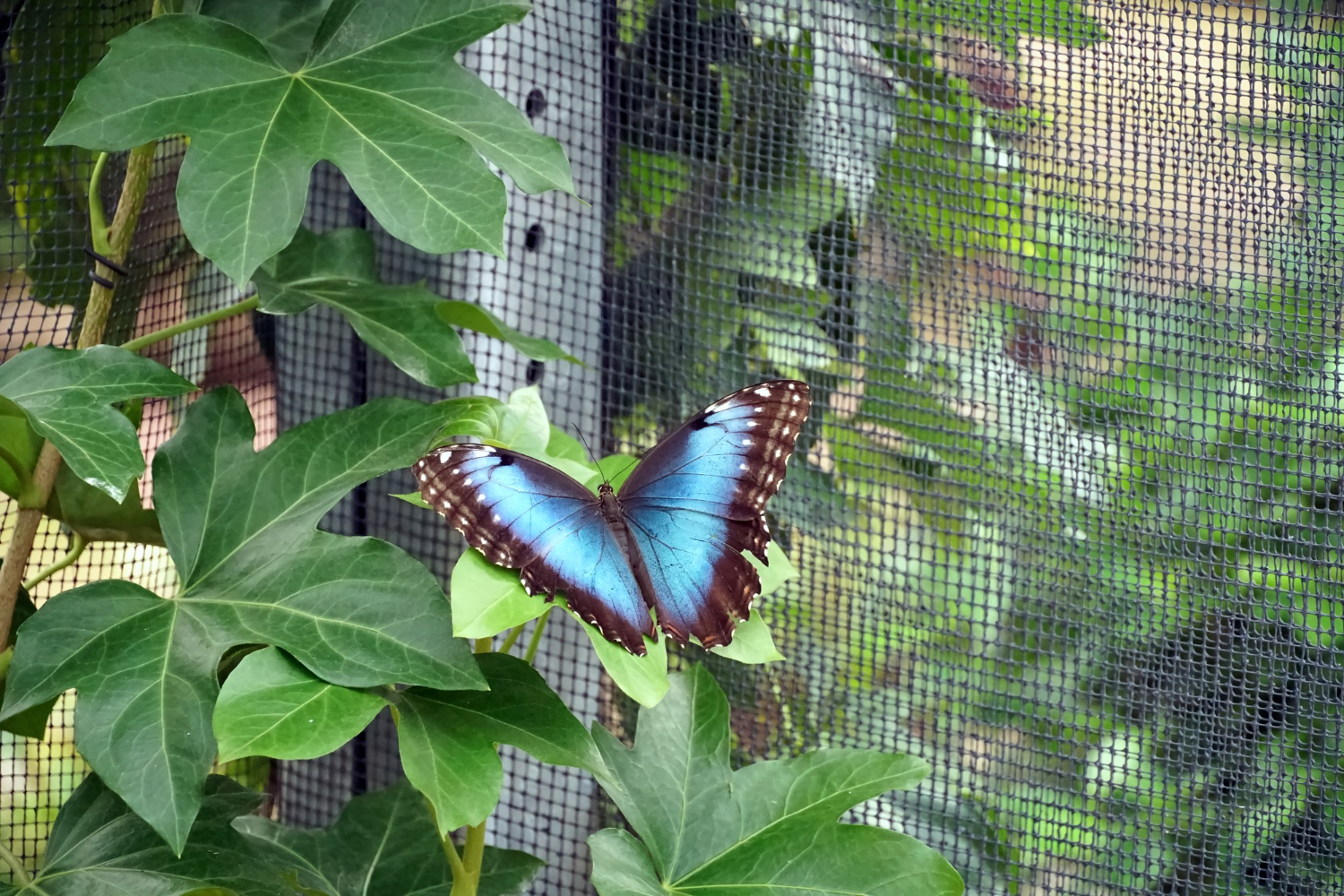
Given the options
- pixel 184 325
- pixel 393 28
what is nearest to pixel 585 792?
pixel 184 325

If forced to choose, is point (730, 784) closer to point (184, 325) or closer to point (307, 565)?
point (307, 565)

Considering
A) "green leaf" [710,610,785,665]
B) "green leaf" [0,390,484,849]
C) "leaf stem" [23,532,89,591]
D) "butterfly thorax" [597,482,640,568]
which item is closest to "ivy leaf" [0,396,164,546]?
"leaf stem" [23,532,89,591]

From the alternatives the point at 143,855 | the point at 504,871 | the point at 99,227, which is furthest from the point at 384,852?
the point at 99,227

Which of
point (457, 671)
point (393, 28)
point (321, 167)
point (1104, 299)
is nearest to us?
point (457, 671)

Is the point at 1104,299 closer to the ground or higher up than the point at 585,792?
higher up

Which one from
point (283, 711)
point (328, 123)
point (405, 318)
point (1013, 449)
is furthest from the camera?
point (1013, 449)

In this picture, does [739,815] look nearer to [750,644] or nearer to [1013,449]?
[750,644]

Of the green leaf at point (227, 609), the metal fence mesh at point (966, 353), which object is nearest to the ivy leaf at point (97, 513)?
the green leaf at point (227, 609)
